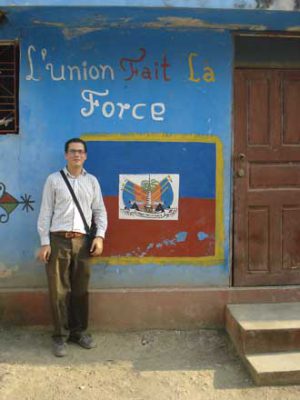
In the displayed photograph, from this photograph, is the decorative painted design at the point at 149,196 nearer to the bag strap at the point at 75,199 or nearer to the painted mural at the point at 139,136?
the painted mural at the point at 139,136

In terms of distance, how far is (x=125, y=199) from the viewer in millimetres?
4289

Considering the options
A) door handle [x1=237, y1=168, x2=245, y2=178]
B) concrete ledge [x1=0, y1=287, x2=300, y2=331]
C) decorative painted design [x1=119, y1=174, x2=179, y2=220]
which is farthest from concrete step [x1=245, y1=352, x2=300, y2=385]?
door handle [x1=237, y1=168, x2=245, y2=178]

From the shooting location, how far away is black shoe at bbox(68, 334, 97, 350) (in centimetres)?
403

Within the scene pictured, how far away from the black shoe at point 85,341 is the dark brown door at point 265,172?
1409 millimetres

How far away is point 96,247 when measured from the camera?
3.91 metres

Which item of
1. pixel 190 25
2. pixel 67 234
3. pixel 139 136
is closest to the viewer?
pixel 67 234

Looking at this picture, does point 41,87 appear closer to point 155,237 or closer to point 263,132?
point 155,237

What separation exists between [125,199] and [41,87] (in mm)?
1242

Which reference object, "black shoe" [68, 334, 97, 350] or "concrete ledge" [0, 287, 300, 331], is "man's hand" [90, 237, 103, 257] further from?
"black shoe" [68, 334, 97, 350]

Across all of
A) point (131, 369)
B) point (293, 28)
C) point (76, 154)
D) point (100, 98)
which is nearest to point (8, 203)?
point (76, 154)

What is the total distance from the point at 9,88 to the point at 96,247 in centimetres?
166

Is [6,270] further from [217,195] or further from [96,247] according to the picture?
[217,195]

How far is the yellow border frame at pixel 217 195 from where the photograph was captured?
4.24 meters

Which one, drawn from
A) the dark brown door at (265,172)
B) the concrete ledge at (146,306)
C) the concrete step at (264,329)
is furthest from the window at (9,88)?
the concrete step at (264,329)
